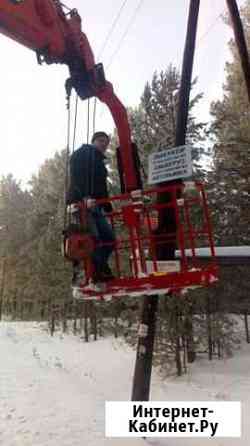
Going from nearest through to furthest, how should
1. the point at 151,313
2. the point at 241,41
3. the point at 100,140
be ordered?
the point at 100,140 → the point at 151,313 → the point at 241,41

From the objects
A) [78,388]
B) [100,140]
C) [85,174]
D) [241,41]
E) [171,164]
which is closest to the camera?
[85,174]

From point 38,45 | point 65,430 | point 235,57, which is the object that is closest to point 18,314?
point 235,57

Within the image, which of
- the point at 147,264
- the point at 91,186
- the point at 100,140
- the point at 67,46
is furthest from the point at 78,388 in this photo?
the point at 67,46

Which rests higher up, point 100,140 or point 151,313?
point 100,140

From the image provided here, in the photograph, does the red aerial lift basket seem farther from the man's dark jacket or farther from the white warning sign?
the white warning sign

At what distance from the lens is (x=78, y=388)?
32.3 feet

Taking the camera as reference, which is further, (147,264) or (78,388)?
(78,388)

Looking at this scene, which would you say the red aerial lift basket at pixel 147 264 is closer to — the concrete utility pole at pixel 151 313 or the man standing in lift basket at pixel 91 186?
the man standing in lift basket at pixel 91 186

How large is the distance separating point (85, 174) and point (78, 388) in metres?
6.69

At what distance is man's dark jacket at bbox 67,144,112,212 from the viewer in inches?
200

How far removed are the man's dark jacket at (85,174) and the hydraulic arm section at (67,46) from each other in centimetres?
66

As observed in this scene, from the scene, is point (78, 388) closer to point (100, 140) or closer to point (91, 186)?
point (91, 186)

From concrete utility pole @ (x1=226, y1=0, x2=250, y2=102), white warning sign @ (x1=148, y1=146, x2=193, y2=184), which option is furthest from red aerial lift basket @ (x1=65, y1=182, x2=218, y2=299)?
concrete utility pole @ (x1=226, y1=0, x2=250, y2=102)

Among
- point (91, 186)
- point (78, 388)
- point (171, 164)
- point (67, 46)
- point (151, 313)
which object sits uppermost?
point (67, 46)
